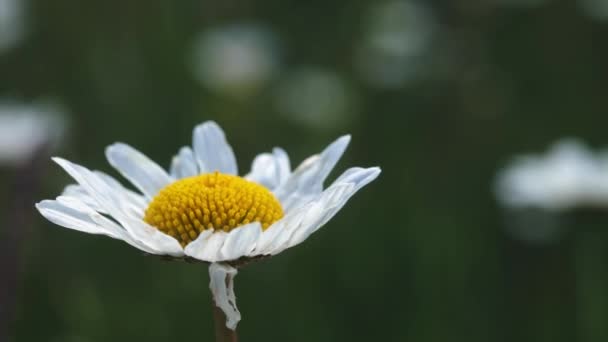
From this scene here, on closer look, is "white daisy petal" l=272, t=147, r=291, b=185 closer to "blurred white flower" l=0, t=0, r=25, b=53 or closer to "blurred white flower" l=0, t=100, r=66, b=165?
"blurred white flower" l=0, t=100, r=66, b=165

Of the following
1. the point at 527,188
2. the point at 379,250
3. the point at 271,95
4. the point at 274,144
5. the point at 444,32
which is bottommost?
the point at 379,250

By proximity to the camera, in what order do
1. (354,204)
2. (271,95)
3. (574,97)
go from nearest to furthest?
(354,204), (574,97), (271,95)

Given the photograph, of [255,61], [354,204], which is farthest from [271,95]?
[354,204]

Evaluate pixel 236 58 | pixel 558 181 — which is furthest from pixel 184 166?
pixel 236 58

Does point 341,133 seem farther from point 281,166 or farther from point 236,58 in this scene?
point 281,166

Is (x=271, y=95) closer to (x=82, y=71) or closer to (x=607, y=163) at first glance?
(x=82, y=71)

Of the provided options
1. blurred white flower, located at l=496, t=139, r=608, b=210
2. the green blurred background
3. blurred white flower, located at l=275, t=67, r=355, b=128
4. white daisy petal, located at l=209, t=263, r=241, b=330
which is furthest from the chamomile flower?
blurred white flower, located at l=275, t=67, r=355, b=128
